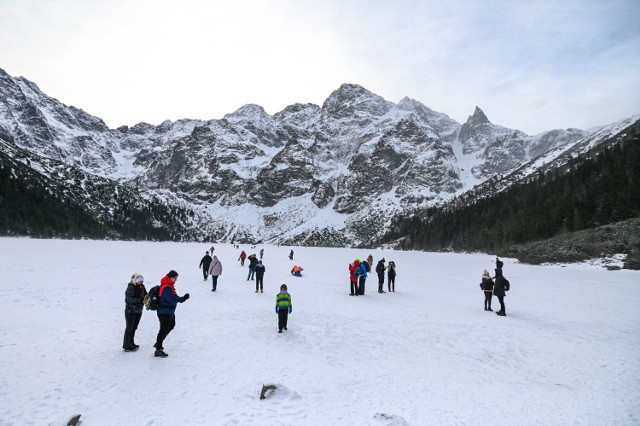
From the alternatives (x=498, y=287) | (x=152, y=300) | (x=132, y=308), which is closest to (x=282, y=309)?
(x=152, y=300)

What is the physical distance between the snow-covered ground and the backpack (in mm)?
1387

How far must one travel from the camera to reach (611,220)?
54.9m

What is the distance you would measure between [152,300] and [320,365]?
16.7 feet

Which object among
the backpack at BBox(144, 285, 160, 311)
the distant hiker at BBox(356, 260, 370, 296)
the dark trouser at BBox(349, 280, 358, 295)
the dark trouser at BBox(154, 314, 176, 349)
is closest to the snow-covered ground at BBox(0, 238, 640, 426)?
the dark trouser at BBox(154, 314, 176, 349)

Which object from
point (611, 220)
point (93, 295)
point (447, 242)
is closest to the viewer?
point (93, 295)

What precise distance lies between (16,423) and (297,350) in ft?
22.2

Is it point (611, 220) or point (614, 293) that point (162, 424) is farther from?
point (611, 220)

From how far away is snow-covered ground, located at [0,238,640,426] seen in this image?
7.23 metres

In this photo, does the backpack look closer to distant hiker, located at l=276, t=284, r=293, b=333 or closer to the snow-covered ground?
the snow-covered ground

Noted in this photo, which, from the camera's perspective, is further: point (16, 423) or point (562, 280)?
point (562, 280)

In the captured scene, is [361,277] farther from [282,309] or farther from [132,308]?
[132,308]

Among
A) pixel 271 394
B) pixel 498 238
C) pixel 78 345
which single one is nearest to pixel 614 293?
pixel 271 394

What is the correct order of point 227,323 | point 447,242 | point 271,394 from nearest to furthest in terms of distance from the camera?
point 271,394 → point 227,323 → point 447,242

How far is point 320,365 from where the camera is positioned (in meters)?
9.99
